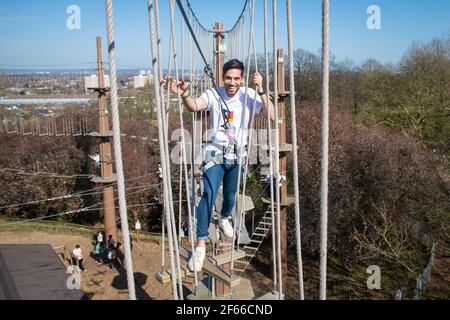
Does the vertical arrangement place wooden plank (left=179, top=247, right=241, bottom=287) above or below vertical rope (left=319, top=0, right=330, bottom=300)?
below

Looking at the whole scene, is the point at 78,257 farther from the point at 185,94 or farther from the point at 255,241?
the point at 185,94

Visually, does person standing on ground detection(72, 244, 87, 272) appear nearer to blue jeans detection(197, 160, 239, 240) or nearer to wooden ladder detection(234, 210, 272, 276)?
wooden ladder detection(234, 210, 272, 276)

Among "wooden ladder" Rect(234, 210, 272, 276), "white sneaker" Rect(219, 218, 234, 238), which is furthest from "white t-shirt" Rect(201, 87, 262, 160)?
"wooden ladder" Rect(234, 210, 272, 276)

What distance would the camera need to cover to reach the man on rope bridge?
8.83 ft

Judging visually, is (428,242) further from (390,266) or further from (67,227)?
(67,227)

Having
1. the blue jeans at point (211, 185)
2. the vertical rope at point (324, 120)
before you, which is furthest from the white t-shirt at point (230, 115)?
the vertical rope at point (324, 120)

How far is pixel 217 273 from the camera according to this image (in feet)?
8.73

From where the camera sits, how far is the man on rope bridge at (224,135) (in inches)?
106

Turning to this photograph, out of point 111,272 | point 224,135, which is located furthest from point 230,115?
point 111,272

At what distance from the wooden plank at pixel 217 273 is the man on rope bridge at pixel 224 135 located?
0.22ft

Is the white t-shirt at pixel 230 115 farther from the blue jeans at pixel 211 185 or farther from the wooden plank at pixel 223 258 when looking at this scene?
the wooden plank at pixel 223 258

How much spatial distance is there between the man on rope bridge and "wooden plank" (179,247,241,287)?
0.22 ft

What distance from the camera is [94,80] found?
9805 millimetres
